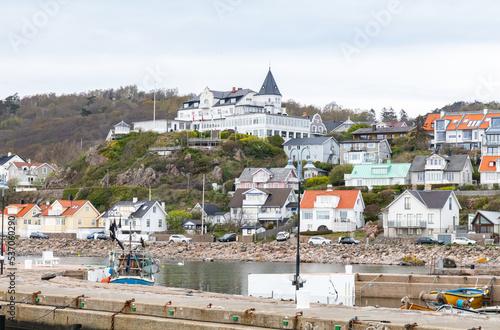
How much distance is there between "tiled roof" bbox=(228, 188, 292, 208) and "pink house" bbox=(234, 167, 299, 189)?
5617mm

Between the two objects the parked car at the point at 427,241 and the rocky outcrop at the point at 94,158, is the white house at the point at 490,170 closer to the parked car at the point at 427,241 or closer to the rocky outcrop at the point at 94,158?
the parked car at the point at 427,241

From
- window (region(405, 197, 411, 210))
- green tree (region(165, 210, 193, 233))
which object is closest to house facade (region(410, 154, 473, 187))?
window (region(405, 197, 411, 210))

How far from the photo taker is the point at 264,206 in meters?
88.7

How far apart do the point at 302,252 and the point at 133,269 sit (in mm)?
31578

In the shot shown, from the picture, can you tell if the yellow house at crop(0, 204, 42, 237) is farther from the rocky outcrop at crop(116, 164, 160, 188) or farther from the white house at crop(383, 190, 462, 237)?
the white house at crop(383, 190, 462, 237)

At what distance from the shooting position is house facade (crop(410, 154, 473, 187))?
91.3 m

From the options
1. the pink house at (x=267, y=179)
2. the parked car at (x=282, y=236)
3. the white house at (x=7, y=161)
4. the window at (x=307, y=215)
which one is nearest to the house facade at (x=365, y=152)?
the pink house at (x=267, y=179)

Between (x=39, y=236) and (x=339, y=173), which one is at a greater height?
(x=339, y=173)

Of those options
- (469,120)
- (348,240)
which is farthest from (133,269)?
(469,120)

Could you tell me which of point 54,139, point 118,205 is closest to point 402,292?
point 118,205

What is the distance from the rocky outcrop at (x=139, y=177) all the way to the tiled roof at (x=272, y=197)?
17.3 metres

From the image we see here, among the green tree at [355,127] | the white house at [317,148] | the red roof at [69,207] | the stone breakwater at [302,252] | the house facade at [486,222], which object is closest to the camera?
the stone breakwater at [302,252]

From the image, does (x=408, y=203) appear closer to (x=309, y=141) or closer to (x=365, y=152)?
(x=365, y=152)

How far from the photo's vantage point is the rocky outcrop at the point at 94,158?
120 metres
